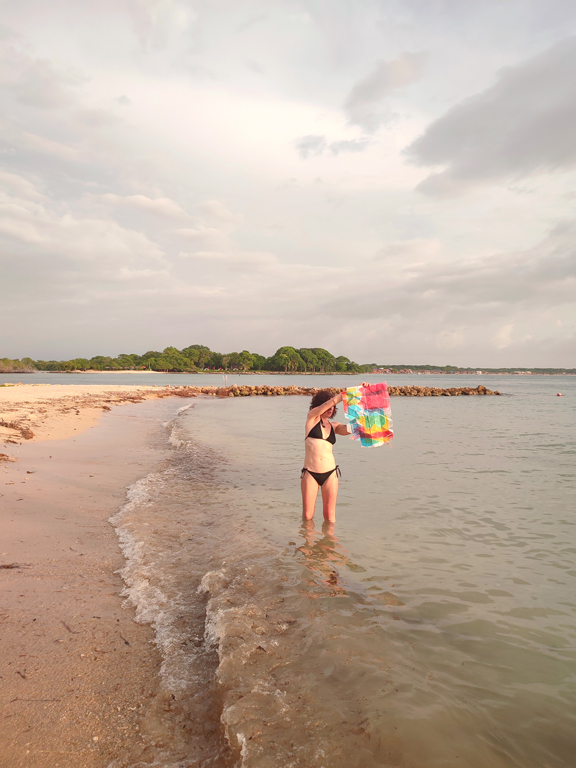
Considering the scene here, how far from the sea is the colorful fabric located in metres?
1.80

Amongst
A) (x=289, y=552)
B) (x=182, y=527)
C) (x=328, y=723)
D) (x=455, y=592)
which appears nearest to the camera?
(x=328, y=723)

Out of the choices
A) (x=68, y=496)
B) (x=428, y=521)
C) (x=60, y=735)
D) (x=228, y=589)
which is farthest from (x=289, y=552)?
(x=68, y=496)

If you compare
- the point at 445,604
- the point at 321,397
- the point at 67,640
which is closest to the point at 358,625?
the point at 445,604

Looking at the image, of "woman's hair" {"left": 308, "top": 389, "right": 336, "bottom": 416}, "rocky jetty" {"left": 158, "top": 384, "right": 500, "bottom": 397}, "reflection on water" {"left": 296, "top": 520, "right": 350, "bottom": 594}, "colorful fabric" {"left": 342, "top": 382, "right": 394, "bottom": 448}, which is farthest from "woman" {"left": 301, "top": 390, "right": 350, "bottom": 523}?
"rocky jetty" {"left": 158, "top": 384, "right": 500, "bottom": 397}

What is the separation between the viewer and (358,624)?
4449mm

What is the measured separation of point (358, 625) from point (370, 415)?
3148 millimetres

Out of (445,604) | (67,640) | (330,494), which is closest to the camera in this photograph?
(67,640)

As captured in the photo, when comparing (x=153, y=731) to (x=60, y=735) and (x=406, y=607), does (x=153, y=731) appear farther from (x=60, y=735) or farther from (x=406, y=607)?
(x=406, y=607)

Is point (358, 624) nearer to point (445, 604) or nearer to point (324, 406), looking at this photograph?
point (445, 604)

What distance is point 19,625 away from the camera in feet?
12.8

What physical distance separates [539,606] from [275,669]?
3450 millimetres

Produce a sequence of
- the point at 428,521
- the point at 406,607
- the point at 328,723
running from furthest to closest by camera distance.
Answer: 1. the point at 428,521
2. the point at 406,607
3. the point at 328,723

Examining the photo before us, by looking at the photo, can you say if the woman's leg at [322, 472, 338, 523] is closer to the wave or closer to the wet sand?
the wave

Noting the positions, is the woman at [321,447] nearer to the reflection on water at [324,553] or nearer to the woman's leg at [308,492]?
the woman's leg at [308,492]
